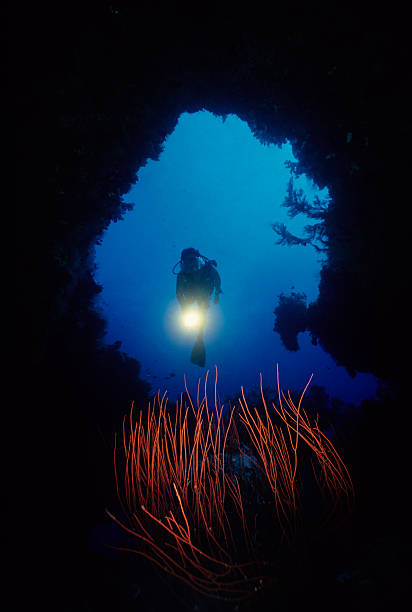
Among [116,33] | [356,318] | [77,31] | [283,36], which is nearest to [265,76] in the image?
[283,36]

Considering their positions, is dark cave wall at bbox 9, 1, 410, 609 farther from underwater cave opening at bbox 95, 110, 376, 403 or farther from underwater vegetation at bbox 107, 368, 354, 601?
underwater cave opening at bbox 95, 110, 376, 403

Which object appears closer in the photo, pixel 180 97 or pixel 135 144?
pixel 135 144

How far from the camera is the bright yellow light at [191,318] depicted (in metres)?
12.1

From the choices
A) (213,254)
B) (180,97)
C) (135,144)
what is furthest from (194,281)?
(213,254)

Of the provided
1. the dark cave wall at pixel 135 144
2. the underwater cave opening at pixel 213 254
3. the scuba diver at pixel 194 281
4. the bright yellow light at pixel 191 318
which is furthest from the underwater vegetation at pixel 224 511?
the underwater cave opening at pixel 213 254

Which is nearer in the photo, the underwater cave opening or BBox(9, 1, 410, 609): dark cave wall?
BBox(9, 1, 410, 609): dark cave wall

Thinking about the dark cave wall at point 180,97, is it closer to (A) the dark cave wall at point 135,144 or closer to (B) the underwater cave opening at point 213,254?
(A) the dark cave wall at point 135,144

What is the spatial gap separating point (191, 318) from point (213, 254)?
2664 inches

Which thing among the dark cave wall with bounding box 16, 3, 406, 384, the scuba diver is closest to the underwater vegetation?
the dark cave wall with bounding box 16, 3, 406, 384

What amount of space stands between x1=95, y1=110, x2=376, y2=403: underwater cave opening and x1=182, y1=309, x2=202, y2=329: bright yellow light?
40.1 m

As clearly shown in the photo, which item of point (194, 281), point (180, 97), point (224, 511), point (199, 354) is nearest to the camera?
point (224, 511)

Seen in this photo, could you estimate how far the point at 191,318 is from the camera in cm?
1219

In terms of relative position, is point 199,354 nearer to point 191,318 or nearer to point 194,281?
point 191,318

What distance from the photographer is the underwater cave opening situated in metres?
54.1
